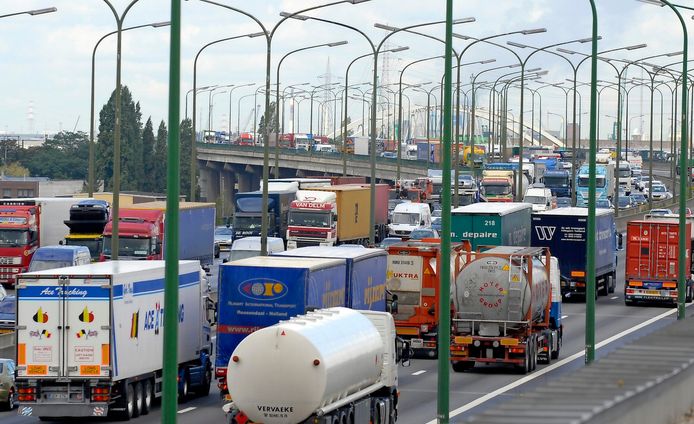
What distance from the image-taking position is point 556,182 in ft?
406

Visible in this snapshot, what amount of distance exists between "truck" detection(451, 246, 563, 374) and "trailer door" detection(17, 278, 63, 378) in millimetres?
11603

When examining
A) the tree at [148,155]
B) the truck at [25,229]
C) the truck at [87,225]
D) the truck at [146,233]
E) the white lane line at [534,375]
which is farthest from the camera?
the tree at [148,155]

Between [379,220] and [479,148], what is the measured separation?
102 metres

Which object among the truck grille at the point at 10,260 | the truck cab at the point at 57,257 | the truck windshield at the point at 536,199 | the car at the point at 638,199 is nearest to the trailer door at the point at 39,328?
the truck cab at the point at 57,257

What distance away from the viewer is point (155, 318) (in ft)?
106

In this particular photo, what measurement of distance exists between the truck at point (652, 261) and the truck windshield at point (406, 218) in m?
28.9

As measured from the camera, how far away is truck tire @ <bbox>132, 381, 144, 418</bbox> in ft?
103

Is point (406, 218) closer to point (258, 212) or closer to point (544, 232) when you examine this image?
point (258, 212)

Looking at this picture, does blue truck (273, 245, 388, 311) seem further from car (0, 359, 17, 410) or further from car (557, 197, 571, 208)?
car (557, 197, 571, 208)

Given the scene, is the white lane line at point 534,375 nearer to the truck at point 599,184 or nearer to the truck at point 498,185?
the truck at point 498,185

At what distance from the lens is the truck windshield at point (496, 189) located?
107625 millimetres

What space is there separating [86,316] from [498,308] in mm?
11875

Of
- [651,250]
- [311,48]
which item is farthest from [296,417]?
[311,48]

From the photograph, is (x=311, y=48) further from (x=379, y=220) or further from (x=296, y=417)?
(x=296, y=417)
